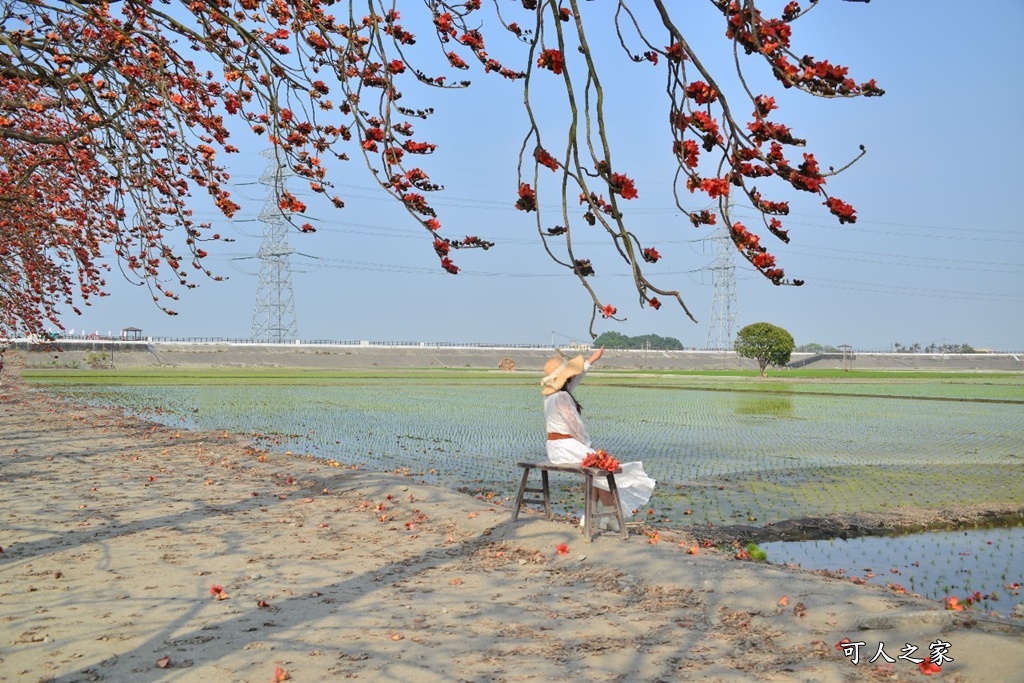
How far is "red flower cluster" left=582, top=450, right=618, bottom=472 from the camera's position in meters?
7.78

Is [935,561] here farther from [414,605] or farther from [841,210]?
[841,210]

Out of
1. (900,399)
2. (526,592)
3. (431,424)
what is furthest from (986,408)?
(526,592)

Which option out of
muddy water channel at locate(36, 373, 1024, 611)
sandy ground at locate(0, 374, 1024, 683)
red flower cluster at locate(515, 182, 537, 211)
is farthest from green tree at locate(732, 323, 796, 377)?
red flower cluster at locate(515, 182, 537, 211)

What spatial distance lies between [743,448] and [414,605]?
1377 cm

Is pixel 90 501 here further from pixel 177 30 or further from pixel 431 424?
pixel 431 424

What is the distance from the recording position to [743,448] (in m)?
19.1

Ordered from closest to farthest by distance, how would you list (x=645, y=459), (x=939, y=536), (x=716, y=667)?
(x=716, y=667) < (x=939, y=536) < (x=645, y=459)

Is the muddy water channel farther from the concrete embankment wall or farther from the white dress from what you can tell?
the concrete embankment wall

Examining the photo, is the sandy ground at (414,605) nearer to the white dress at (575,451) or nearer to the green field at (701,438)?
the white dress at (575,451)

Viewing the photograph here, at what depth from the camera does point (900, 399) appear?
125 ft

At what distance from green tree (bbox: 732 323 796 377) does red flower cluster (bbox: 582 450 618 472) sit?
5680 cm

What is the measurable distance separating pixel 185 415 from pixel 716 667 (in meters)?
23.5

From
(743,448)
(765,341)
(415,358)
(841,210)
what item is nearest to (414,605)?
(841,210)

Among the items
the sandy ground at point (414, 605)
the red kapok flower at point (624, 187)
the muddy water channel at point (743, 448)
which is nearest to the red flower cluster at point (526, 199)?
the red kapok flower at point (624, 187)
